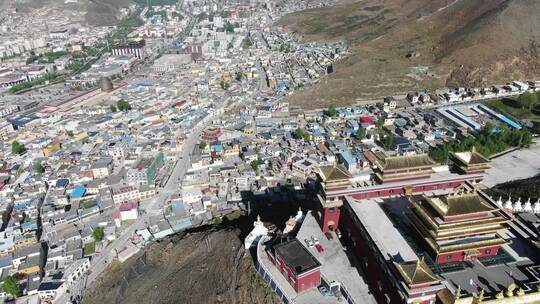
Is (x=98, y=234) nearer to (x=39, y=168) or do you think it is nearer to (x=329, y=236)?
(x=39, y=168)

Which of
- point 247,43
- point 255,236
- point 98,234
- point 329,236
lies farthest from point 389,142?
point 247,43

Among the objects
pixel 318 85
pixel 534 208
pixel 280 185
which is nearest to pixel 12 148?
pixel 280 185

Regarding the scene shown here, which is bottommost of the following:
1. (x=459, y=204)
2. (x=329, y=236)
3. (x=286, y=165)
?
(x=286, y=165)

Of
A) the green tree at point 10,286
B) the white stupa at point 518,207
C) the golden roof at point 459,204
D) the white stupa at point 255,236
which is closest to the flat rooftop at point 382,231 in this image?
the golden roof at point 459,204

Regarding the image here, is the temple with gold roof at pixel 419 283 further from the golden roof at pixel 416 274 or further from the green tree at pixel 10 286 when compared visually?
the green tree at pixel 10 286

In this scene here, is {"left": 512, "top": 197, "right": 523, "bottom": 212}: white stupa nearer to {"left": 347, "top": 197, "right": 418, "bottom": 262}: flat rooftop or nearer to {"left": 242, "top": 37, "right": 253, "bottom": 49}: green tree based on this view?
{"left": 347, "top": 197, "right": 418, "bottom": 262}: flat rooftop

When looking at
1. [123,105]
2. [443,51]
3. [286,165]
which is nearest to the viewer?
[286,165]

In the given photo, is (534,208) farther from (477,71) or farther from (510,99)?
(477,71)

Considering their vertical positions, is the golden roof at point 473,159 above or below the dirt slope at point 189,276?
above
